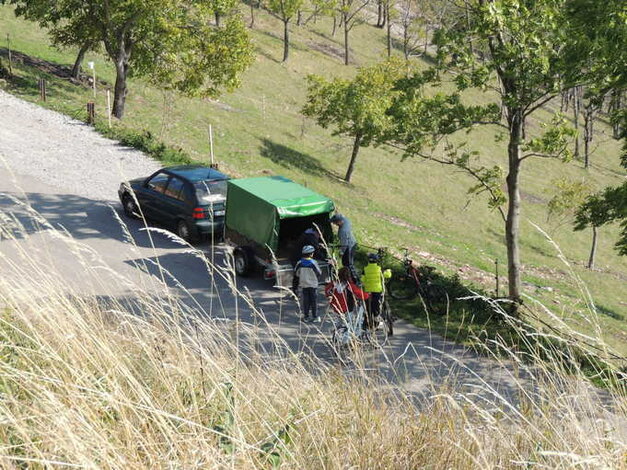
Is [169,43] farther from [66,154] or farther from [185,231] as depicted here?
[185,231]

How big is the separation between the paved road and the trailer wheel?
24cm

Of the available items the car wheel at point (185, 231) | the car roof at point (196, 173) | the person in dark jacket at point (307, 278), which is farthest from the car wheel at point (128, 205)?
the person in dark jacket at point (307, 278)

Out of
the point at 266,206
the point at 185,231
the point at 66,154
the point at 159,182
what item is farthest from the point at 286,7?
the point at 266,206

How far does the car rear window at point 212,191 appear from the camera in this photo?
15.3 metres

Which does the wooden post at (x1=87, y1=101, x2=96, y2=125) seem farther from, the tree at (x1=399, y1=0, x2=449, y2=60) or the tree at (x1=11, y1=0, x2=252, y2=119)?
the tree at (x1=399, y1=0, x2=449, y2=60)

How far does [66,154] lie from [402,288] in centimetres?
1317

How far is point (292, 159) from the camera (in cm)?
3925

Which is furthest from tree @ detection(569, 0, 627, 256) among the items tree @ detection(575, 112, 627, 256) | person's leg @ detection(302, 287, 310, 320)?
person's leg @ detection(302, 287, 310, 320)

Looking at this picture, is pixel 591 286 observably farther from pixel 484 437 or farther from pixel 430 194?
pixel 484 437

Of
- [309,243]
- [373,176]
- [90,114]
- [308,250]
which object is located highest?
[90,114]

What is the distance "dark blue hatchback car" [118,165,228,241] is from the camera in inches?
599

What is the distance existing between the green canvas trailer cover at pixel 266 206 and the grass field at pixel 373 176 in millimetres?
4004

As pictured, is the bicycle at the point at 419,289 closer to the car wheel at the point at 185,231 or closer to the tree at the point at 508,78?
the tree at the point at 508,78

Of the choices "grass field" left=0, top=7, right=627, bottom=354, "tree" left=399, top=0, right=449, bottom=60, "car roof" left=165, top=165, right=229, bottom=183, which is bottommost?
"grass field" left=0, top=7, right=627, bottom=354
